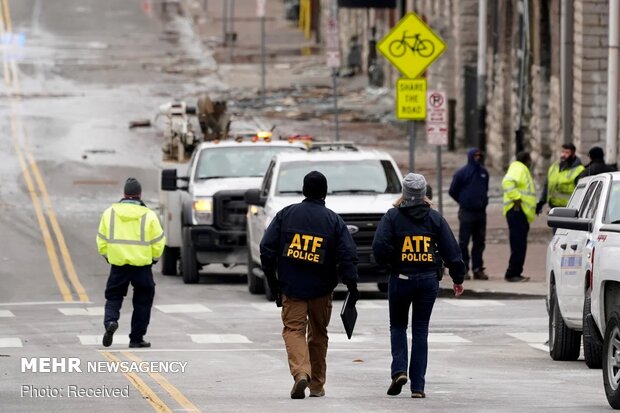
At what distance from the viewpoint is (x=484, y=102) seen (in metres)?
40.2

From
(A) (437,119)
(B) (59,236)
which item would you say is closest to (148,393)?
(A) (437,119)

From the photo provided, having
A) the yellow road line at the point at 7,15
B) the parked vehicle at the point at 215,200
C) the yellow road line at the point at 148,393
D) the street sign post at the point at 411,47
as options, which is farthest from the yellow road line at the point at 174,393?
the yellow road line at the point at 7,15

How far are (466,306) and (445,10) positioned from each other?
23859 millimetres

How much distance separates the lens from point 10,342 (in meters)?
18.3

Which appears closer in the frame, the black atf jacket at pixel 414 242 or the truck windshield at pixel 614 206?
the black atf jacket at pixel 414 242

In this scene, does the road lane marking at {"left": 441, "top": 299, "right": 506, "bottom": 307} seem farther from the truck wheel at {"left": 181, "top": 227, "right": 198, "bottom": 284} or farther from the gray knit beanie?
the gray knit beanie

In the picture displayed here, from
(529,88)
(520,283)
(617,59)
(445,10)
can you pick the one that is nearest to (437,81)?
(445,10)

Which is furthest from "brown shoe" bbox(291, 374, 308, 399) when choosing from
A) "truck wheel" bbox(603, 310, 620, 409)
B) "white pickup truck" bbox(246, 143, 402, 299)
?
"white pickup truck" bbox(246, 143, 402, 299)

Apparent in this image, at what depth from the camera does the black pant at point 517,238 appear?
81.0 feet

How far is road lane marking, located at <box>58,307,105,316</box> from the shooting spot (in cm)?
2186

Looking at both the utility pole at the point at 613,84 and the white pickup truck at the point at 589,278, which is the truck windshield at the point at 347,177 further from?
the white pickup truck at the point at 589,278

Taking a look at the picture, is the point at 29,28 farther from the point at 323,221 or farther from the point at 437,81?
the point at 323,221

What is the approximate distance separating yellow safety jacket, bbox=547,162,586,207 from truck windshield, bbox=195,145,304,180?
13.6 feet

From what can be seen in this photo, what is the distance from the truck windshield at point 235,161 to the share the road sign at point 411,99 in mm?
1613
